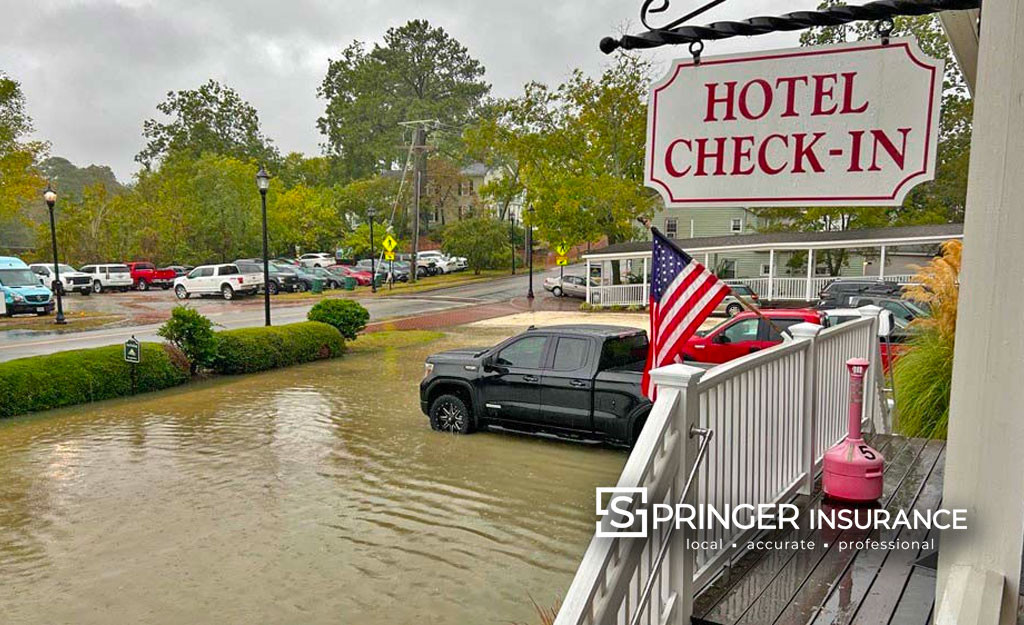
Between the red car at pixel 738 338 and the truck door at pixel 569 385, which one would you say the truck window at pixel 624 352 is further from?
the red car at pixel 738 338

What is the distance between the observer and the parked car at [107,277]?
40281 mm

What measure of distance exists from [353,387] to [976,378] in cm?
1300

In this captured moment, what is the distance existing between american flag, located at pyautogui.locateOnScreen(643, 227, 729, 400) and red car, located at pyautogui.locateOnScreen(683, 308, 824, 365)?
376 inches

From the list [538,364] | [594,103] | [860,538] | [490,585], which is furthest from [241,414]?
[594,103]

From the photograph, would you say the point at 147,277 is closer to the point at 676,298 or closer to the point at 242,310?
the point at 242,310

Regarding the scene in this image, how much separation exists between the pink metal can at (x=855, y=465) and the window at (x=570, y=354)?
5.00 metres

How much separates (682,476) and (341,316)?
17095mm

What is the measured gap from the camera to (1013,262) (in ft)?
6.66

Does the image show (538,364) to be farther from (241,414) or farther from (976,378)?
(976,378)

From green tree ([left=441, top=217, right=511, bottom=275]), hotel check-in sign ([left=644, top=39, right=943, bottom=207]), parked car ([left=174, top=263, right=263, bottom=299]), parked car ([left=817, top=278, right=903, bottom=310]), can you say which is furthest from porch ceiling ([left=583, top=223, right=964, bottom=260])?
hotel check-in sign ([left=644, top=39, right=943, bottom=207])

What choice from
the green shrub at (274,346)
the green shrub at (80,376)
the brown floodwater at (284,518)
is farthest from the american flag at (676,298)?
the green shrub at (274,346)

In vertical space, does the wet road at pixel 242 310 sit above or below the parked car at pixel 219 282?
below

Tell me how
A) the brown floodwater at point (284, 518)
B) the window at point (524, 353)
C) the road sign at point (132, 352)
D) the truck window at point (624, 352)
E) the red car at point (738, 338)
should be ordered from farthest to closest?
1. the road sign at point (132, 352)
2. the red car at point (738, 338)
3. the window at point (524, 353)
4. the truck window at point (624, 352)
5. the brown floodwater at point (284, 518)

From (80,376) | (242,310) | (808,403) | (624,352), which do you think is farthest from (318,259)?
(808,403)
